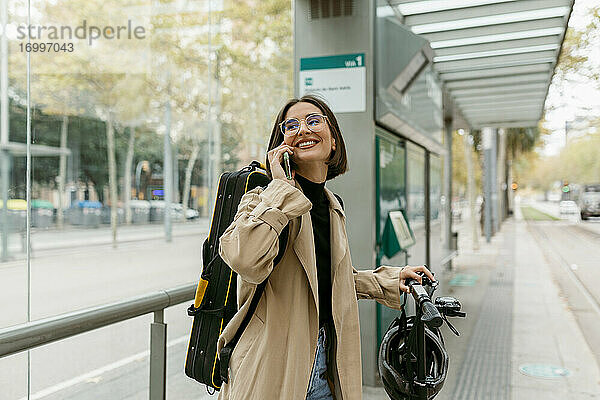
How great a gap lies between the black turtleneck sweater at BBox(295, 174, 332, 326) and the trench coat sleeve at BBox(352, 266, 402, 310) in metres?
0.24

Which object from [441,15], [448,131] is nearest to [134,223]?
[441,15]

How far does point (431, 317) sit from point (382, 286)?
1.59ft

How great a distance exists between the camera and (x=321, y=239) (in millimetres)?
1940

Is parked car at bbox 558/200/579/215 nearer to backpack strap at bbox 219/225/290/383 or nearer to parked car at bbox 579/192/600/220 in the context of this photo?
parked car at bbox 579/192/600/220

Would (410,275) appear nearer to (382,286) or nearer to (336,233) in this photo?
(382,286)

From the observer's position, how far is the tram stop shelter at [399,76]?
444 cm

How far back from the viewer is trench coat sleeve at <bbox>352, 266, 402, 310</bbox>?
81.6 inches

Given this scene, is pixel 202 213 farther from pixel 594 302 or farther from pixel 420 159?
pixel 594 302

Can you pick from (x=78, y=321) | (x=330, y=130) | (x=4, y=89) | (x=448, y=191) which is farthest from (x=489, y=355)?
(x=448, y=191)

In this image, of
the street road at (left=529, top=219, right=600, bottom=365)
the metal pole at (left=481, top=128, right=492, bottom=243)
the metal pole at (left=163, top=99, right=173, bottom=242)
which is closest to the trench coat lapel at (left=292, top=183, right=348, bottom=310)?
the metal pole at (left=163, top=99, right=173, bottom=242)

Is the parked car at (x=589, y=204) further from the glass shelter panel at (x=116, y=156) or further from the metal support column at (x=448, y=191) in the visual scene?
the glass shelter panel at (x=116, y=156)

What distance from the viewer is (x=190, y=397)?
2.95 m

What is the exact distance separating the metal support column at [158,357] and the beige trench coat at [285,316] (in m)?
0.66

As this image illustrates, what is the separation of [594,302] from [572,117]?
2.91 metres
